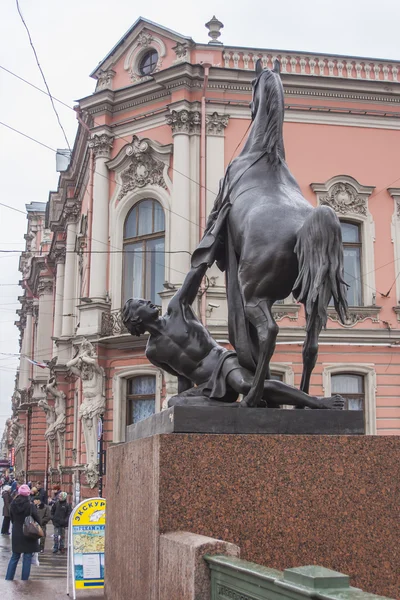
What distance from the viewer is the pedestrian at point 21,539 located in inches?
417

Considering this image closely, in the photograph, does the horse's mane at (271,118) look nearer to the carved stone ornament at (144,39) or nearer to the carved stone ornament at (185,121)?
the carved stone ornament at (185,121)

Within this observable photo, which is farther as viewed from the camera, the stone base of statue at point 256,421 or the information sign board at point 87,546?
the information sign board at point 87,546

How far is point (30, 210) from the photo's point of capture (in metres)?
54.3

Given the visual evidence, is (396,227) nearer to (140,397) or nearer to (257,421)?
(140,397)

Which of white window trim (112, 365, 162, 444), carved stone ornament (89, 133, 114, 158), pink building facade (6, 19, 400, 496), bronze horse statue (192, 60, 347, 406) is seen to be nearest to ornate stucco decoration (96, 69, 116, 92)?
pink building facade (6, 19, 400, 496)

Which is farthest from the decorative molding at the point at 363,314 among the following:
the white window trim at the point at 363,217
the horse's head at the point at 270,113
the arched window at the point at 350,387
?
the horse's head at the point at 270,113

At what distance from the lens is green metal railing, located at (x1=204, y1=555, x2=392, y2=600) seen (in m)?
2.32

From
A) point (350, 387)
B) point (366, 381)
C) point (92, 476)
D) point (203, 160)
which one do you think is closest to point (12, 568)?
point (92, 476)

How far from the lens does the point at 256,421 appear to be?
4.45m

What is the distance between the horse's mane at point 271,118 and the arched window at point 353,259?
15.9m

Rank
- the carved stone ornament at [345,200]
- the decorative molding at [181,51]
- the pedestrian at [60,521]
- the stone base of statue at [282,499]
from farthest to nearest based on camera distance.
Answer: the decorative molding at [181,51] → the carved stone ornament at [345,200] → the pedestrian at [60,521] → the stone base of statue at [282,499]

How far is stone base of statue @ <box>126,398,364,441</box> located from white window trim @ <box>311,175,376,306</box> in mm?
16512

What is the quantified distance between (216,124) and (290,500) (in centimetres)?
1747

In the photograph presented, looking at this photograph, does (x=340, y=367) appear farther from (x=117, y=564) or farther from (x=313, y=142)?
(x=117, y=564)
